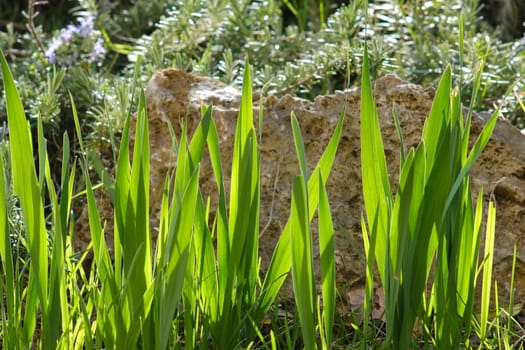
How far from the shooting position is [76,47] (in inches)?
123

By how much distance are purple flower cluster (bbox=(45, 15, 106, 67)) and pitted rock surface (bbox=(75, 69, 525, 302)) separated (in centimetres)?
121

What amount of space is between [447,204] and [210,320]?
0.44 m

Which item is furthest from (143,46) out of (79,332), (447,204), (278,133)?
(447,204)

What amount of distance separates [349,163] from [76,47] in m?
1.61

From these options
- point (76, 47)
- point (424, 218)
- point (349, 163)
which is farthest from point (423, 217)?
point (76, 47)

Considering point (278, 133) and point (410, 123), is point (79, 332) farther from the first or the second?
point (410, 123)

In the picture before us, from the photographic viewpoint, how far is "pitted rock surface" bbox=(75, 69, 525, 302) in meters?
1.83

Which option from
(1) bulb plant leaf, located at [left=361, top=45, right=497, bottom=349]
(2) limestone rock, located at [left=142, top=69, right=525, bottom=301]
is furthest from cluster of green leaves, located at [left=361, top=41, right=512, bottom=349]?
(2) limestone rock, located at [left=142, top=69, right=525, bottom=301]

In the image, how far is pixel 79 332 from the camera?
1346mm

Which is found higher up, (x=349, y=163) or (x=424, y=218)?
(x=424, y=218)

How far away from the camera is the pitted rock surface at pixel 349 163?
72.1 inches

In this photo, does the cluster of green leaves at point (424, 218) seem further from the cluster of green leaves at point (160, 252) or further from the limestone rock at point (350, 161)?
the limestone rock at point (350, 161)

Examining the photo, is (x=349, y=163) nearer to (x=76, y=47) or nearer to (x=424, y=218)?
(x=424, y=218)

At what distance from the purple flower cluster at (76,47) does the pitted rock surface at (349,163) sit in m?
1.21
